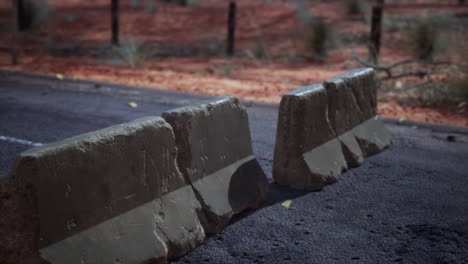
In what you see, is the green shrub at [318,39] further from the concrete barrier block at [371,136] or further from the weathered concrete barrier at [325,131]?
the weathered concrete barrier at [325,131]

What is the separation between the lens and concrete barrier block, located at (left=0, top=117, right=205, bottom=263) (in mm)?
3068

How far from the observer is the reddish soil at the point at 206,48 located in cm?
1123

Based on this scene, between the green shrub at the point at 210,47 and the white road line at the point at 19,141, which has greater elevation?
the green shrub at the point at 210,47

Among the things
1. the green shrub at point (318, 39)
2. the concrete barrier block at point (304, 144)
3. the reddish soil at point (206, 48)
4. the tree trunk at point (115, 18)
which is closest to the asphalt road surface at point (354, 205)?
the concrete barrier block at point (304, 144)

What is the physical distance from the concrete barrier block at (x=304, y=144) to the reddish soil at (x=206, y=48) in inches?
149

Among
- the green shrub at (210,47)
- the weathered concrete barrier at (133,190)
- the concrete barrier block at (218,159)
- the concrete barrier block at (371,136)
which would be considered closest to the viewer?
the weathered concrete barrier at (133,190)

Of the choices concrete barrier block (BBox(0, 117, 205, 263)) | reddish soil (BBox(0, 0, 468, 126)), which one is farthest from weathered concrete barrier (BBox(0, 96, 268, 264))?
reddish soil (BBox(0, 0, 468, 126))

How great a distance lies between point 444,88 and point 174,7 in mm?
18491

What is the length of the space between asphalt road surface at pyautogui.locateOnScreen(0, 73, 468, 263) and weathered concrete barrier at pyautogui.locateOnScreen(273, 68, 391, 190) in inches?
5.5

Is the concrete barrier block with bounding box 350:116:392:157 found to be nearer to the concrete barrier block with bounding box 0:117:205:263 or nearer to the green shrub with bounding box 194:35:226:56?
the concrete barrier block with bounding box 0:117:205:263

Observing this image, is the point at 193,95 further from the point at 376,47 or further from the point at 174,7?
the point at 174,7

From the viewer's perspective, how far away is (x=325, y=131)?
5551 millimetres

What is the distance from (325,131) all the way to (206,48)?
11.6m

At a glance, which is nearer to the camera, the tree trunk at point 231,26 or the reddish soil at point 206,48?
the reddish soil at point 206,48
